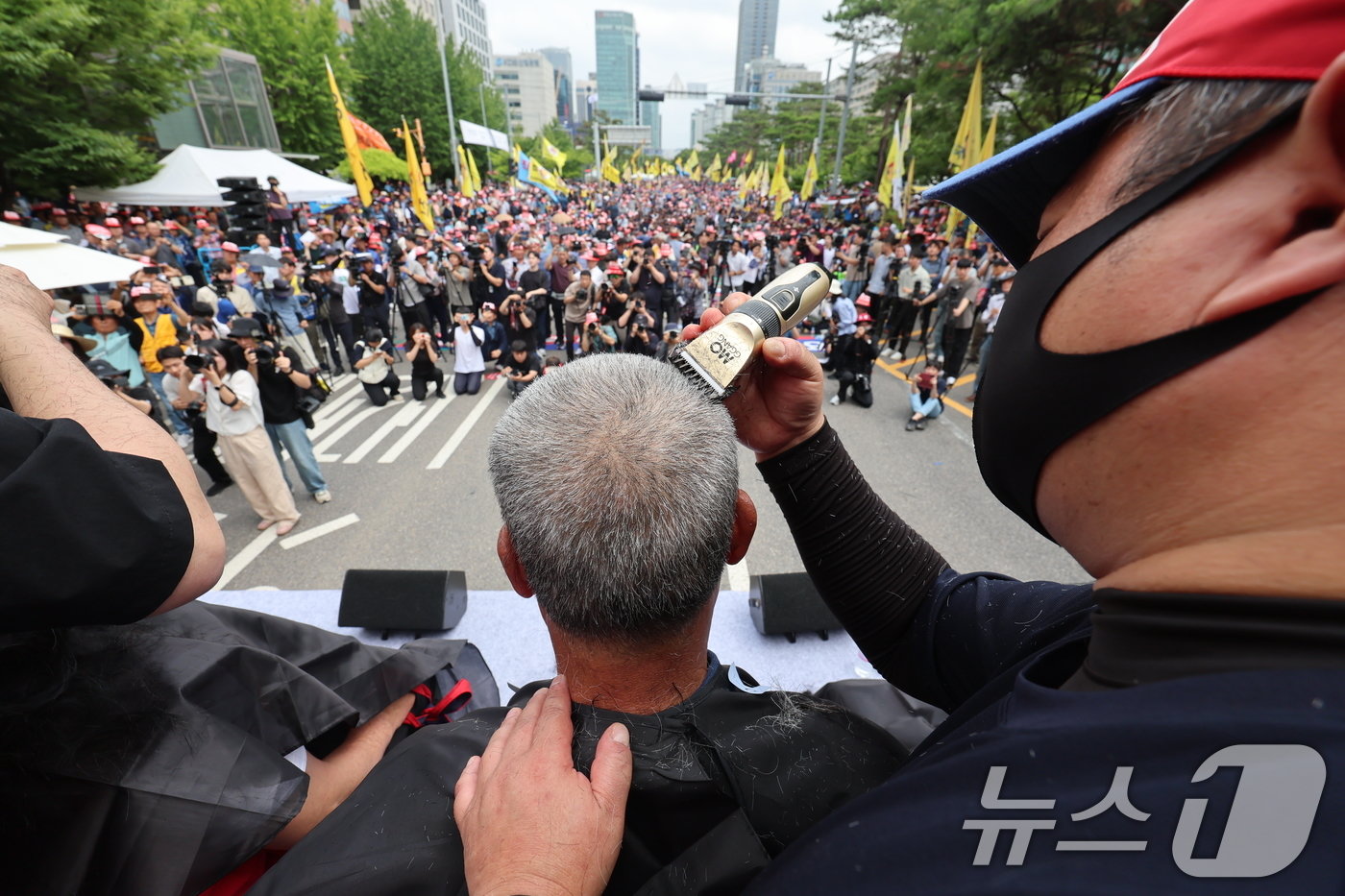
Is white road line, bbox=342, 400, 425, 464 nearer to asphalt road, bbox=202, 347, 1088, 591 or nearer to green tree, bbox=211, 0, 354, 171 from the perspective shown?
asphalt road, bbox=202, 347, 1088, 591

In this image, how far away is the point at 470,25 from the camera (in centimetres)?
10362

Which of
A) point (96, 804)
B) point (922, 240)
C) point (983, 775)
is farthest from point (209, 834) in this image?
point (922, 240)

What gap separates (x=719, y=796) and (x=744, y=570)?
14.3 ft

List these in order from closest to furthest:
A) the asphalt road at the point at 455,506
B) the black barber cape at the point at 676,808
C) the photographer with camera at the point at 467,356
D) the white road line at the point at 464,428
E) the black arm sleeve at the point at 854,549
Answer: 1. the black barber cape at the point at 676,808
2. the black arm sleeve at the point at 854,549
3. the asphalt road at the point at 455,506
4. the white road line at the point at 464,428
5. the photographer with camera at the point at 467,356

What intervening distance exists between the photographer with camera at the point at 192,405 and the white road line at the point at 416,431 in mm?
1697

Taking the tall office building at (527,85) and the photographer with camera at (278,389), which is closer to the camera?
the photographer with camera at (278,389)

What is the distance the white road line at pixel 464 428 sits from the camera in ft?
24.7

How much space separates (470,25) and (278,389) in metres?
127

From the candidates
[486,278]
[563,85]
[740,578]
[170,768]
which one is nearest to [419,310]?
[486,278]

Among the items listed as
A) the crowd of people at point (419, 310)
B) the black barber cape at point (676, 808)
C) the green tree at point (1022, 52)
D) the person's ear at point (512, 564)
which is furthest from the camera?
the green tree at point (1022, 52)

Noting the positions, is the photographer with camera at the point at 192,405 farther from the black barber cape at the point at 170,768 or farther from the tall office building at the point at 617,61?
the tall office building at the point at 617,61

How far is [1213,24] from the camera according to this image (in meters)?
0.67

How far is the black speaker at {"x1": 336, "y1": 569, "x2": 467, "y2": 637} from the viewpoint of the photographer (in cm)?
303

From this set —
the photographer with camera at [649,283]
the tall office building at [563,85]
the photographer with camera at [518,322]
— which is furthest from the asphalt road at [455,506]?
the tall office building at [563,85]
